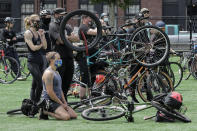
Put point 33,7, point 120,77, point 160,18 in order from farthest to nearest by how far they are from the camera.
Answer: point 33,7
point 160,18
point 120,77

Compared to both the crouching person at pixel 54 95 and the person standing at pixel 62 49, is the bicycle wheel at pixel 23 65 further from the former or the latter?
the crouching person at pixel 54 95

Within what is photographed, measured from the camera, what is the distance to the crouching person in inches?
385

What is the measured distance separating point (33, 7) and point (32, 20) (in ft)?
97.6

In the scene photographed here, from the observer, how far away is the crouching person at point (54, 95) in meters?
9.78

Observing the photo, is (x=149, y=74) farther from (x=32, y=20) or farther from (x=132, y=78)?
(x=32, y=20)

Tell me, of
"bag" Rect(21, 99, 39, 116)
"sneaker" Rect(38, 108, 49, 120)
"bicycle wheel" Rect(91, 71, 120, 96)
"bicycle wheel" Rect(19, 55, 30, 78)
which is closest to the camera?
"sneaker" Rect(38, 108, 49, 120)

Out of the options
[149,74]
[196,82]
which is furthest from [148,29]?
[196,82]

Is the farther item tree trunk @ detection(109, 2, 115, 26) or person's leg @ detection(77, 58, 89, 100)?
tree trunk @ detection(109, 2, 115, 26)

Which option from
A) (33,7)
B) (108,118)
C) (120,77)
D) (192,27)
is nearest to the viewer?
(108,118)

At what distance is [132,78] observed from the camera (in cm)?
1207

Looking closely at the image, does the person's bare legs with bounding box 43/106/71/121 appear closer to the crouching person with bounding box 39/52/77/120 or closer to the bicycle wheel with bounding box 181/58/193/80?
the crouching person with bounding box 39/52/77/120

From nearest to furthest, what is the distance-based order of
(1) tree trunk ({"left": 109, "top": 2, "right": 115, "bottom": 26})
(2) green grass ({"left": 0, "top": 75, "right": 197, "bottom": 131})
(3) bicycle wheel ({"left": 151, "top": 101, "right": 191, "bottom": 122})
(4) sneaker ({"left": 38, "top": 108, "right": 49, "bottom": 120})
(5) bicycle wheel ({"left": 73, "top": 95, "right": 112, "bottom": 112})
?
(2) green grass ({"left": 0, "top": 75, "right": 197, "bottom": 131})
(3) bicycle wheel ({"left": 151, "top": 101, "right": 191, "bottom": 122})
(4) sneaker ({"left": 38, "top": 108, "right": 49, "bottom": 120})
(5) bicycle wheel ({"left": 73, "top": 95, "right": 112, "bottom": 112})
(1) tree trunk ({"left": 109, "top": 2, "right": 115, "bottom": 26})

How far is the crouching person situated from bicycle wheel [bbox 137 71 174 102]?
88.8 inches

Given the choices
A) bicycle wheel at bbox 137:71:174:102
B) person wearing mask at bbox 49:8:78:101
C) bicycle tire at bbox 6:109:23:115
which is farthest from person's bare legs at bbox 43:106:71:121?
bicycle wheel at bbox 137:71:174:102
